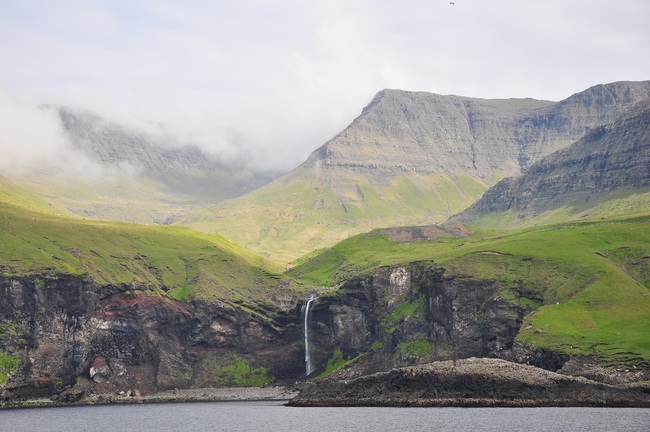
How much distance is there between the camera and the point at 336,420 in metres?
154

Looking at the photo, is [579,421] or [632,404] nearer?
[579,421]

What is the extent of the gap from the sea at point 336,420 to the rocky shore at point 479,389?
5.96 meters

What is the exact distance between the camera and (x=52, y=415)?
189 m

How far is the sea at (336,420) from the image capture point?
131 metres

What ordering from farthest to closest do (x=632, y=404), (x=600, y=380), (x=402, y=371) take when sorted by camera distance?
1. (x=402, y=371)
2. (x=600, y=380)
3. (x=632, y=404)

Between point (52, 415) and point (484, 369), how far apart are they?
99.9 m

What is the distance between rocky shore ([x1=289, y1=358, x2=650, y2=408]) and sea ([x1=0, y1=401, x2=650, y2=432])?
596cm

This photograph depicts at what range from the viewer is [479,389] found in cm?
16738

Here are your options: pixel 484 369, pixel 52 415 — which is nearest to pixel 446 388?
pixel 484 369

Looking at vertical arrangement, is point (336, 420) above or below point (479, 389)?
below

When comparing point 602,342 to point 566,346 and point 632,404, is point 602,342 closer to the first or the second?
point 566,346

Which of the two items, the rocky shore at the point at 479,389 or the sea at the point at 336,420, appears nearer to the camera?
the sea at the point at 336,420

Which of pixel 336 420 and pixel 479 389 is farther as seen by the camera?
pixel 479 389

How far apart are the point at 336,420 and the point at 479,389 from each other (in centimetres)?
3257
